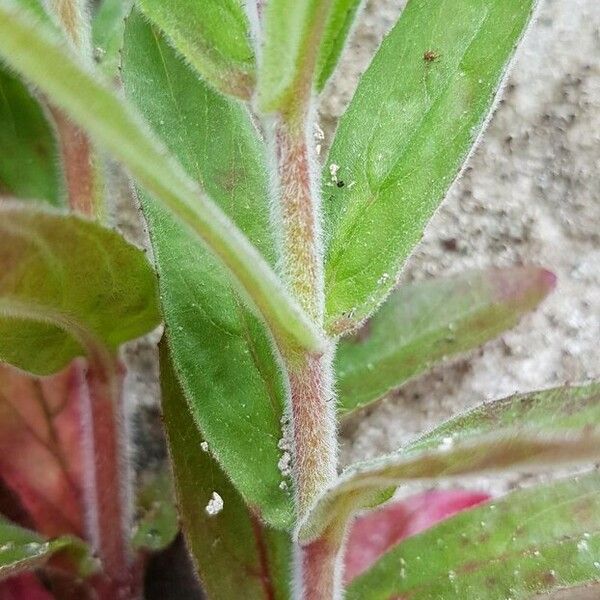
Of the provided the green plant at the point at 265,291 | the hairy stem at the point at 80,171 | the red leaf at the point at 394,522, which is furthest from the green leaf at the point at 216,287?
the red leaf at the point at 394,522

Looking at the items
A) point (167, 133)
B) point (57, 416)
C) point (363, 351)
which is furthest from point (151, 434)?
point (167, 133)

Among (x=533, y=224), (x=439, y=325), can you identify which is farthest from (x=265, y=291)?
(x=533, y=224)

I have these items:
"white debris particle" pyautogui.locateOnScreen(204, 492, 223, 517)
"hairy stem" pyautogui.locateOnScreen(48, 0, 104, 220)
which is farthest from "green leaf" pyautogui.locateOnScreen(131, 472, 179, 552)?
"hairy stem" pyautogui.locateOnScreen(48, 0, 104, 220)

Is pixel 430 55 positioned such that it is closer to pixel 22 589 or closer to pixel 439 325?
pixel 439 325

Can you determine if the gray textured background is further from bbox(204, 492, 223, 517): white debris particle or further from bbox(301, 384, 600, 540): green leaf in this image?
bbox(301, 384, 600, 540): green leaf

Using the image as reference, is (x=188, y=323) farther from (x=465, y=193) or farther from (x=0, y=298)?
(x=465, y=193)
